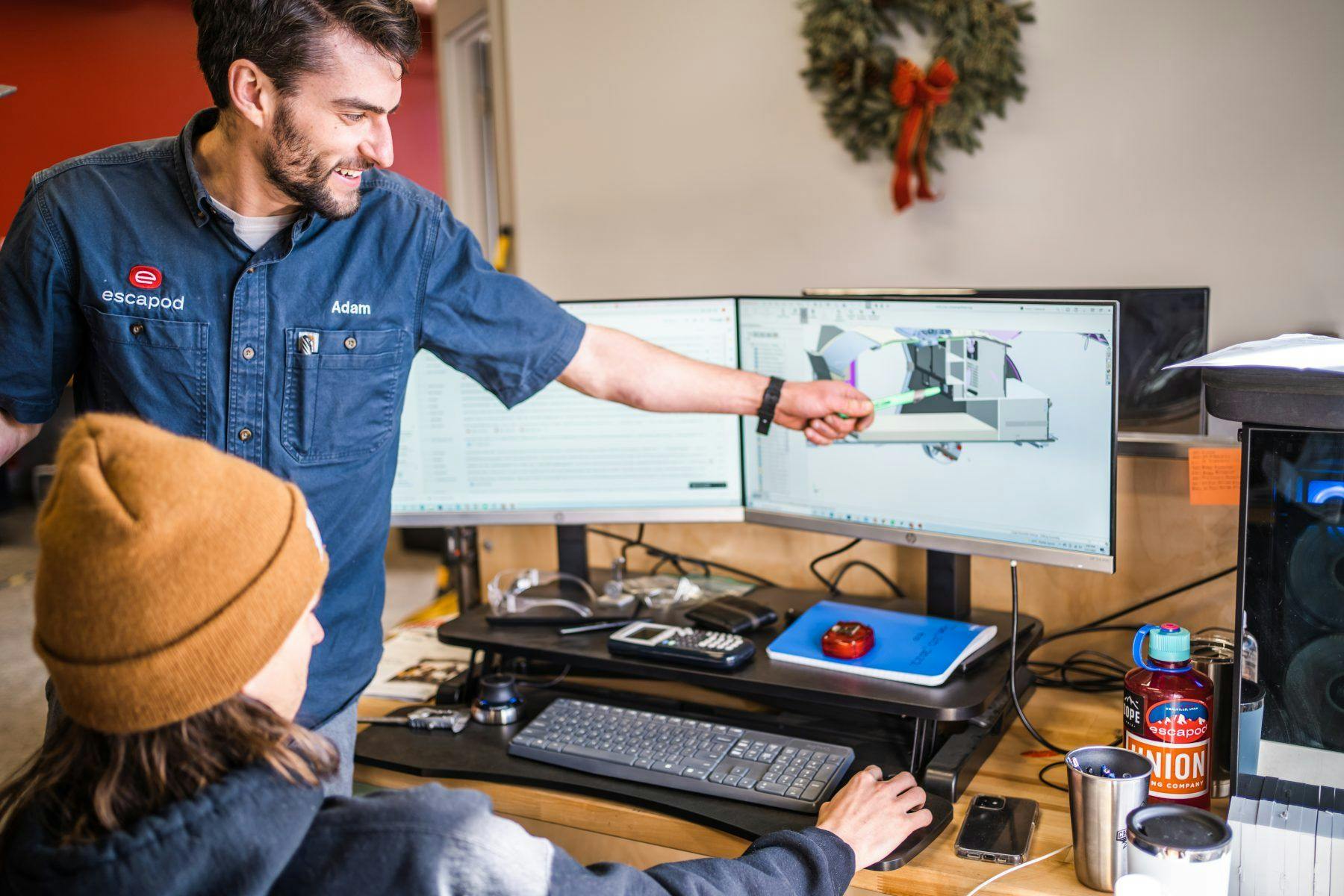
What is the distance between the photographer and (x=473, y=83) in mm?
5109

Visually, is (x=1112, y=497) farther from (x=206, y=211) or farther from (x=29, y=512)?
(x=29, y=512)

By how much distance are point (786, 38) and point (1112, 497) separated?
9.22ft

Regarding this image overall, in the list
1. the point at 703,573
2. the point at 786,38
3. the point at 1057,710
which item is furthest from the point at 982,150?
the point at 1057,710

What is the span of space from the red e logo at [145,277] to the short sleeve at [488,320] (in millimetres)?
314

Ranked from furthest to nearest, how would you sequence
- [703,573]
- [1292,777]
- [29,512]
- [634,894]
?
[29,512]
[703,573]
[1292,777]
[634,894]

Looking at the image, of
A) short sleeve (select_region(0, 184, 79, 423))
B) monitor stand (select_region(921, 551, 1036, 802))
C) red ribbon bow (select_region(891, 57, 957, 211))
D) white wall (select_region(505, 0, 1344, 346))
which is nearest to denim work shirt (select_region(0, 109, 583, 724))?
short sleeve (select_region(0, 184, 79, 423))

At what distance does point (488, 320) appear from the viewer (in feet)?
4.89

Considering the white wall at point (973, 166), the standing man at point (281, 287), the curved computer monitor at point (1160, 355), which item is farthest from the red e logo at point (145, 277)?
the white wall at point (973, 166)

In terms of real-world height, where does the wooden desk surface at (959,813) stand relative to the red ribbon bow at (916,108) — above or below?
below

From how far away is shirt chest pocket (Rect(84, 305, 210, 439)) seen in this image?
1347mm

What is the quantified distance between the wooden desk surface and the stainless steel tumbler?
29 mm

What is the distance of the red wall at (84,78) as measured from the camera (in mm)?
2096

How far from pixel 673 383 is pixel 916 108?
7.36 ft

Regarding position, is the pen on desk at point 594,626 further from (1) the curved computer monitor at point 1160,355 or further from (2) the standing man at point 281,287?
(1) the curved computer monitor at point 1160,355
